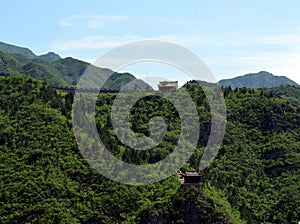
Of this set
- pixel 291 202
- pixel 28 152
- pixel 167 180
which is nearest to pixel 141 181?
pixel 167 180

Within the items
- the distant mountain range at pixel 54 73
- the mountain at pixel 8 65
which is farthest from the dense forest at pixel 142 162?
the mountain at pixel 8 65

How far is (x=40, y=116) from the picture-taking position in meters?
43.7

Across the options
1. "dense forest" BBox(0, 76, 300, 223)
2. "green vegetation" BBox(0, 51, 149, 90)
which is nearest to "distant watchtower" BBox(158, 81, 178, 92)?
"dense forest" BBox(0, 76, 300, 223)

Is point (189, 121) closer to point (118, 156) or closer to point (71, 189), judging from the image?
point (118, 156)

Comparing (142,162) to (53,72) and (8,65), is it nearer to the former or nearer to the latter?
(8,65)

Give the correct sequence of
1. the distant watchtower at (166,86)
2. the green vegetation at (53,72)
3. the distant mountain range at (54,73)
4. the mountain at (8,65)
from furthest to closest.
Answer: the distant mountain range at (54,73) < the green vegetation at (53,72) < the mountain at (8,65) < the distant watchtower at (166,86)

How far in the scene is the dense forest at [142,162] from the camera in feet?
117

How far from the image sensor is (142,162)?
41688 mm

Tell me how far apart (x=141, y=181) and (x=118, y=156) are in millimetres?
3756

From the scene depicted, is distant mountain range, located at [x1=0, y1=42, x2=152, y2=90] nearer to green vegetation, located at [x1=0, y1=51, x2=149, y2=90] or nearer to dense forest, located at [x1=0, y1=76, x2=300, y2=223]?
green vegetation, located at [x1=0, y1=51, x2=149, y2=90]

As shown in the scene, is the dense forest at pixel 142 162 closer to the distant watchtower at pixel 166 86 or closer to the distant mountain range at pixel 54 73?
the distant watchtower at pixel 166 86

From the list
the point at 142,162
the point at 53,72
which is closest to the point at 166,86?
the point at 142,162

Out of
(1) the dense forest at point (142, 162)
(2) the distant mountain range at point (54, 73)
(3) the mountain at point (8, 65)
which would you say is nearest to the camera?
(1) the dense forest at point (142, 162)

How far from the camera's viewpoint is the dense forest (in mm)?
35562
